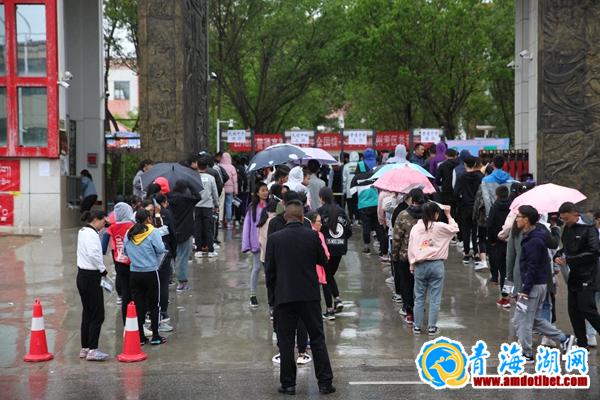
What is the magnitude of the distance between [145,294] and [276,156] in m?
6.02

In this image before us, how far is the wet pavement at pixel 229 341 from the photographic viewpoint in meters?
7.98

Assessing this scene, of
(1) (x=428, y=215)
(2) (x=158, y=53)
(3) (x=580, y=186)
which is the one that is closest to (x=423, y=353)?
(1) (x=428, y=215)

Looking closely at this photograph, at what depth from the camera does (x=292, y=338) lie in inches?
311

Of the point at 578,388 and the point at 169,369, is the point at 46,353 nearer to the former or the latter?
the point at 169,369

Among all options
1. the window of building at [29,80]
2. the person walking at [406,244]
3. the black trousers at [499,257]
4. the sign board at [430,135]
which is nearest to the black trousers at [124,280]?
the person walking at [406,244]

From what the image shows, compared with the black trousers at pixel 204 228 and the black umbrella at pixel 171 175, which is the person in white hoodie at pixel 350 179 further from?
the black umbrella at pixel 171 175

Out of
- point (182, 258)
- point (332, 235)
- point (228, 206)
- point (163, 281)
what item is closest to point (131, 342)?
point (163, 281)

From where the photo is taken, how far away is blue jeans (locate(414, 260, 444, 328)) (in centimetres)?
991

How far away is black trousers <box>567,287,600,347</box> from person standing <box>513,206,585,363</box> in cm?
29

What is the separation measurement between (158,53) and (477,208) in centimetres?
996

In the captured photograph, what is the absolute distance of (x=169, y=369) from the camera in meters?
8.84

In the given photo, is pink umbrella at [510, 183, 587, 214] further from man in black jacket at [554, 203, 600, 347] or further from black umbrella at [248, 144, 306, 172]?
black umbrella at [248, 144, 306, 172]

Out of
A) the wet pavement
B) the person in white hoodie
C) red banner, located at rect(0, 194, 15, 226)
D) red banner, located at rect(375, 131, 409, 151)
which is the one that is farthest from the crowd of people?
red banner, located at rect(375, 131, 409, 151)

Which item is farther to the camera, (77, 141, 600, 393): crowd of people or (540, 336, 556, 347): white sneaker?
(540, 336, 556, 347): white sneaker
